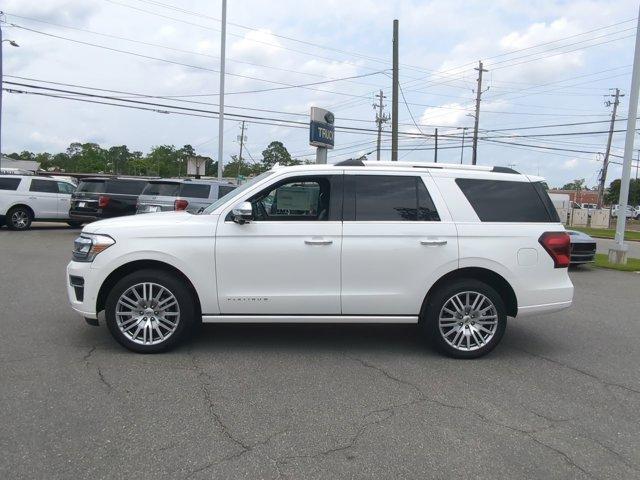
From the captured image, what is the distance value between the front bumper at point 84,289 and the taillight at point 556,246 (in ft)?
14.4

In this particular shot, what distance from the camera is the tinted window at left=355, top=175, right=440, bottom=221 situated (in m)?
5.45

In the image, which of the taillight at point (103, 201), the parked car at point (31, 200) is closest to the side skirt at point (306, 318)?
the taillight at point (103, 201)

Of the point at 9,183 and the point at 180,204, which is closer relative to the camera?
the point at 180,204

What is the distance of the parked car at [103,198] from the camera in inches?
697

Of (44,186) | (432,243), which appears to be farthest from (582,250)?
(44,186)

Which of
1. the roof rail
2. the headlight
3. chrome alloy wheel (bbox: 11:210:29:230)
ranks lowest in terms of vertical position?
chrome alloy wheel (bbox: 11:210:29:230)

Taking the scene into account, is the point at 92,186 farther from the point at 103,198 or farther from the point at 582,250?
the point at 582,250

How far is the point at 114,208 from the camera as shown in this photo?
17938 millimetres

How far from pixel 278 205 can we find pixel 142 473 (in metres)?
2.95

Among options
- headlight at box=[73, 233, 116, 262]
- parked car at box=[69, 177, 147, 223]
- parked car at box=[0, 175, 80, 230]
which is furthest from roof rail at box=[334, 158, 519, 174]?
parked car at box=[0, 175, 80, 230]

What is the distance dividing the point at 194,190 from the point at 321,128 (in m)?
5.25

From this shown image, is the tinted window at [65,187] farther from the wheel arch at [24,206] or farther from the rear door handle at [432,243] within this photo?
the rear door handle at [432,243]

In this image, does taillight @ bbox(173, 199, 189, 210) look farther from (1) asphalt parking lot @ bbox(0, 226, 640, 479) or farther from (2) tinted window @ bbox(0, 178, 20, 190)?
(1) asphalt parking lot @ bbox(0, 226, 640, 479)

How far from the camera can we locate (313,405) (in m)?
4.21
